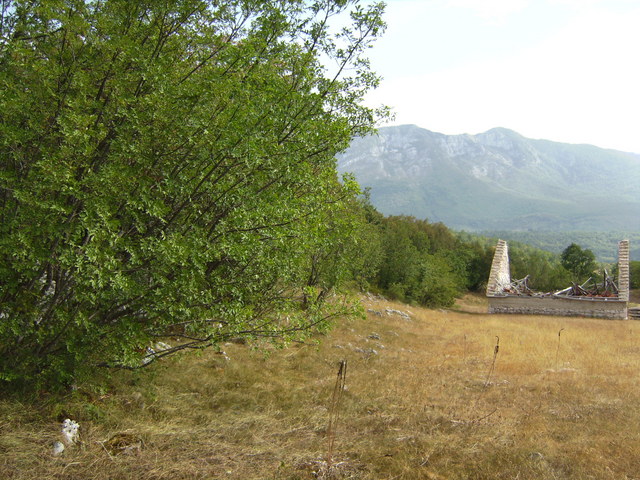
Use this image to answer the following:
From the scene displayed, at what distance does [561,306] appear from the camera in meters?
33.7

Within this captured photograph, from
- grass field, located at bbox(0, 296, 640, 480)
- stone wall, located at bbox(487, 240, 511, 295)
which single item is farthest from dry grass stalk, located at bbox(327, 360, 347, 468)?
stone wall, located at bbox(487, 240, 511, 295)

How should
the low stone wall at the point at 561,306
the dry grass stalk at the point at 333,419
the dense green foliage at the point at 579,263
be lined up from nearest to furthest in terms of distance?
1. the dry grass stalk at the point at 333,419
2. the low stone wall at the point at 561,306
3. the dense green foliage at the point at 579,263

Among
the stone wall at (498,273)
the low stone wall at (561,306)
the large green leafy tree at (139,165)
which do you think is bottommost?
the low stone wall at (561,306)

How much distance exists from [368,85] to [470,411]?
24.3ft

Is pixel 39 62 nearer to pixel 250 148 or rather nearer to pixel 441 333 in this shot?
pixel 250 148

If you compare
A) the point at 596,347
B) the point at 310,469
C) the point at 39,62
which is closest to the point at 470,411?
the point at 310,469

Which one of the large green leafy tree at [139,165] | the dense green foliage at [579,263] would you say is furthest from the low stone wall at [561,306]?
the large green leafy tree at [139,165]

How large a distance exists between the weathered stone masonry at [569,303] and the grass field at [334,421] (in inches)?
830

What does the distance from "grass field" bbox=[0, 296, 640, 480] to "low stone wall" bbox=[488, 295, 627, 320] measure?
829 inches

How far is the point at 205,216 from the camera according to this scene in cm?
673

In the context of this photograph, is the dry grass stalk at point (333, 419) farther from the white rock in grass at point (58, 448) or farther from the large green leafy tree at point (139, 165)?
the white rock in grass at point (58, 448)

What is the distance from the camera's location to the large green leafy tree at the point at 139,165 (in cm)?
560

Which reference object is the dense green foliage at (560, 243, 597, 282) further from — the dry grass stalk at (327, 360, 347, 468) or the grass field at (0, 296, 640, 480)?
the dry grass stalk at (327, 360, 347, 468)

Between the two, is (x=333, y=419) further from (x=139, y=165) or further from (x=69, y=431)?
(x=139, y=165)
